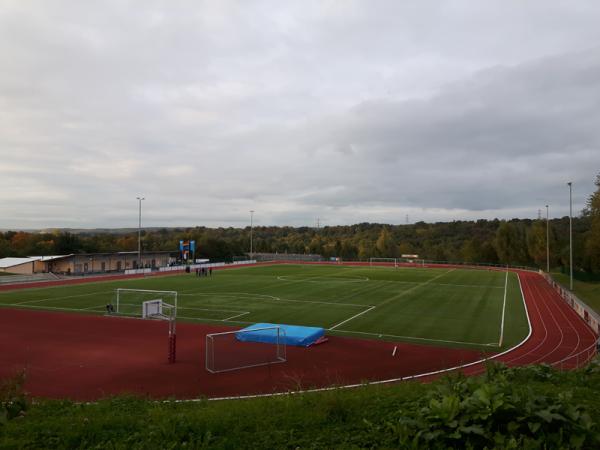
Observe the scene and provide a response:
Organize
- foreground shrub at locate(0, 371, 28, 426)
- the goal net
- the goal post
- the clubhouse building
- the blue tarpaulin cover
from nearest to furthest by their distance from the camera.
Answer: foreground shrub at locate(0, 371, 28, 426) → the goal net → the blue tarpaulin cover → the goal post → the clubhouse building

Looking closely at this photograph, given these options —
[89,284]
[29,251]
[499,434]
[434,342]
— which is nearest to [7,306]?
[89,284]

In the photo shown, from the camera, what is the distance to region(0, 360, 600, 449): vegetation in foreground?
5.50 metres

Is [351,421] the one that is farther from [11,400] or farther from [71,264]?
[71,264]

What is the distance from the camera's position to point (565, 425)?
218 inches

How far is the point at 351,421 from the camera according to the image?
7.11m

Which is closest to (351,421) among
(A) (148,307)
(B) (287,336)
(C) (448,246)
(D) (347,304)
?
(B) (287,336)

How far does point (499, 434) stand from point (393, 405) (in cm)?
259

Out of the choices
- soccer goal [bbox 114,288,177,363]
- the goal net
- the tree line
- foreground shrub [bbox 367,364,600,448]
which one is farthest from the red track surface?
the tree line

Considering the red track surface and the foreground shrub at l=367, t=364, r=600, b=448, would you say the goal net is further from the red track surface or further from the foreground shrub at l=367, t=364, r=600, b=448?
the foreground shrub at l=367, t=364, r=600, b=448

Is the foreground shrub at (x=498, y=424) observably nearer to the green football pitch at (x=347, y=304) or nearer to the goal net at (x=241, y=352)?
the goal net at (x=241, y=352)

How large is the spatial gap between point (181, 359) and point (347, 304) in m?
19.8

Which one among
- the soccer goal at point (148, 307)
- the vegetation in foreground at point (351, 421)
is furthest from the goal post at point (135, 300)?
the vegetation in foreground at point (351, 421)

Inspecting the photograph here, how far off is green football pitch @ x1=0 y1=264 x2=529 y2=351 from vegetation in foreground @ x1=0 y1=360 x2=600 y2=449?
18257 millimetres

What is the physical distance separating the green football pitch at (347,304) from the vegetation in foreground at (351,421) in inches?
719
